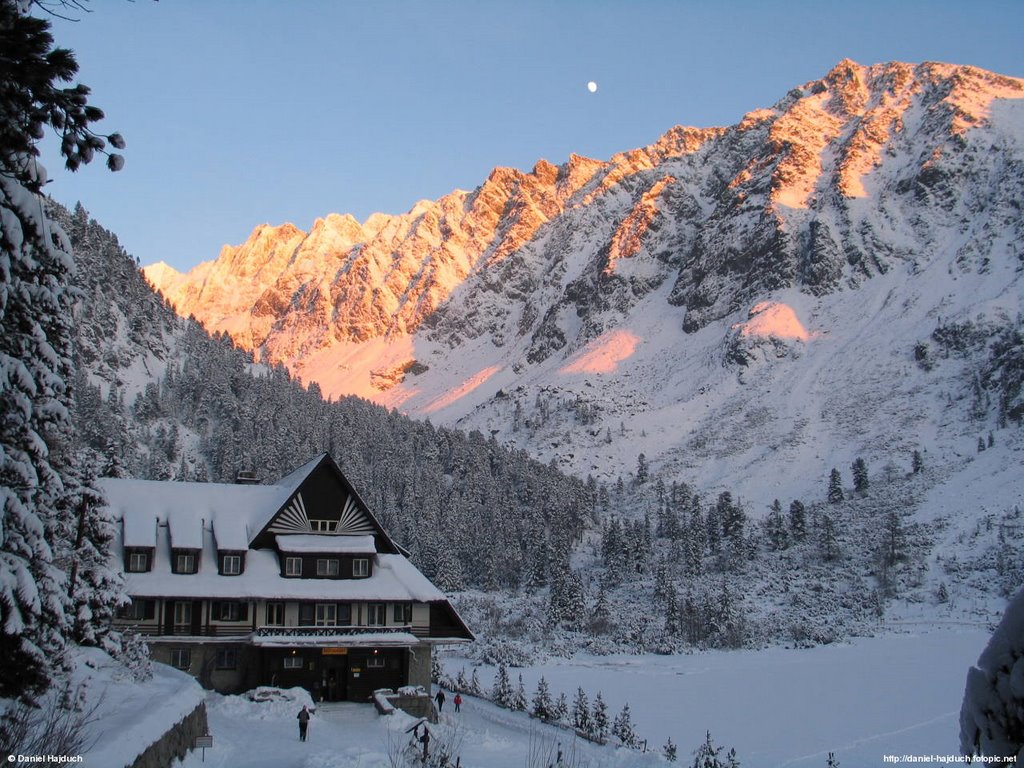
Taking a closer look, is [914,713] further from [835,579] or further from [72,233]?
[72,233]

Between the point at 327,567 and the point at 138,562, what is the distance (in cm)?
784

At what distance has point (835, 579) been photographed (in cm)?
9481

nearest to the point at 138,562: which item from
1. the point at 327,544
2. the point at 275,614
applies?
the point at 275,614

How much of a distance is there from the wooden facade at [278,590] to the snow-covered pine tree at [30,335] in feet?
71.0

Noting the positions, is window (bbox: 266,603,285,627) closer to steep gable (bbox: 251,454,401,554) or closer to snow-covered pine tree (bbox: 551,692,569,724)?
steep gable (bbox: 251,454,401,554)

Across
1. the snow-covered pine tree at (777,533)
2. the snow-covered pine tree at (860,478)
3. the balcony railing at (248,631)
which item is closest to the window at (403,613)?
the balcony railing at (248,631)

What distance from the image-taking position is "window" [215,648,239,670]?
A: 124 ft

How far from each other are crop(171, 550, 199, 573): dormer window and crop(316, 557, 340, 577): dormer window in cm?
514

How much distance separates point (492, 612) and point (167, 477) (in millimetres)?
36856

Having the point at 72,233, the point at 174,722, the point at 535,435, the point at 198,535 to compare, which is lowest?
Result: the point at 174,722

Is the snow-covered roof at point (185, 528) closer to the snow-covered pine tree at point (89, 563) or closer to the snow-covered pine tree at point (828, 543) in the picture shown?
Answer: the snow-covered pine tree at point (89, 563)

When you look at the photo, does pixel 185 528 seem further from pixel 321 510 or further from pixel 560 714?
pixel 560 714

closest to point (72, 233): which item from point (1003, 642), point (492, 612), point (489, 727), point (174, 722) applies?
point (492, 612)

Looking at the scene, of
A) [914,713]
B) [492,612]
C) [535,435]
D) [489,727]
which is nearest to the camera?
[489,727]
